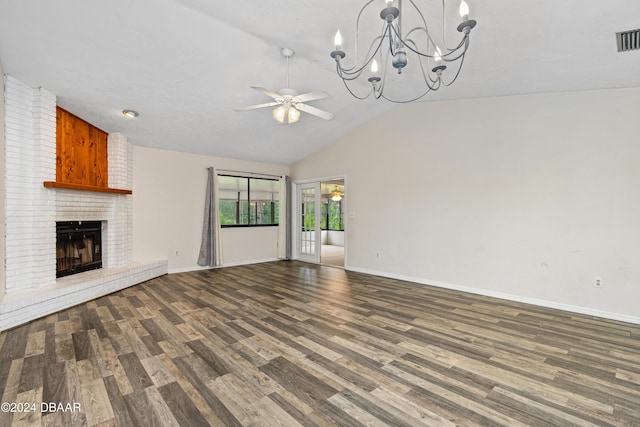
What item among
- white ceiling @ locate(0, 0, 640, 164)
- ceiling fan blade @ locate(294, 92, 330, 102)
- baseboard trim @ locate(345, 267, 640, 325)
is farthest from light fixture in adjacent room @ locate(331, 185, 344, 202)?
ceiling fan blade @ locate(294, 92, 330, 102)

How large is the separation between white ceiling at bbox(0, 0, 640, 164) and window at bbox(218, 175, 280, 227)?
7.46 ft

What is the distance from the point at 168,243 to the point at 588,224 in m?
7.08

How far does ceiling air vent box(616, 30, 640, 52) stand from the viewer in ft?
8.59

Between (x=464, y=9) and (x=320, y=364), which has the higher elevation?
(x=464, y=9)

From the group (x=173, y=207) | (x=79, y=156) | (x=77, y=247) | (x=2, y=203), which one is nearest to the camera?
(x=2, y=203)

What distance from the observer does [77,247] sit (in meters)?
4.64

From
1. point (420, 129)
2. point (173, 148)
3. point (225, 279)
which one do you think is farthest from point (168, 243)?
point (420, 129)

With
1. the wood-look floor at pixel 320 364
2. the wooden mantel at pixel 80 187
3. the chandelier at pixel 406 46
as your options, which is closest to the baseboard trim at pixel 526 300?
the wood-look floor at pixel 320 364

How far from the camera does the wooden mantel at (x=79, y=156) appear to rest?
4055mm

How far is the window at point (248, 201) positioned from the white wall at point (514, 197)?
2757mm

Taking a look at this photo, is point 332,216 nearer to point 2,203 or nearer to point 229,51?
point 229,51

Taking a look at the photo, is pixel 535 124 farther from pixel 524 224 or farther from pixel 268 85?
pixel 268 85

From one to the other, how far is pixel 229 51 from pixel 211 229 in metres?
4.00

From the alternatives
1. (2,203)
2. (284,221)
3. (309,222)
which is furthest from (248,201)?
(2,203)
